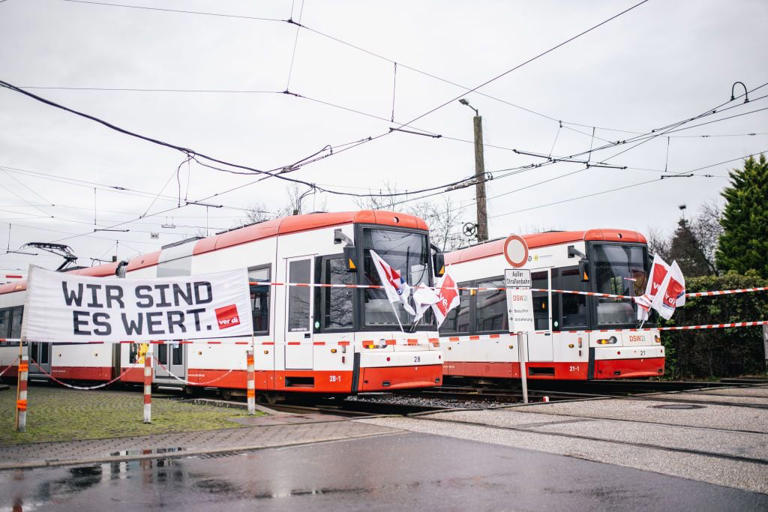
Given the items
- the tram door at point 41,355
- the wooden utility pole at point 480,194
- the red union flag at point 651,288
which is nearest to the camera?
the red union flag at point 651,288

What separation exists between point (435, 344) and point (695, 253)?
2138 inches

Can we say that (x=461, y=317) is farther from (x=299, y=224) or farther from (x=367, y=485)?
(x=367, y=485)

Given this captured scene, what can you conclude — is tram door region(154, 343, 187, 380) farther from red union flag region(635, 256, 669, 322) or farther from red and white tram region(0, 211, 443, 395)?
red union flag region(635, 256, 669, 322)

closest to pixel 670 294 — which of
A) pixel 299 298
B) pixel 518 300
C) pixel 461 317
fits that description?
pixel 518 300

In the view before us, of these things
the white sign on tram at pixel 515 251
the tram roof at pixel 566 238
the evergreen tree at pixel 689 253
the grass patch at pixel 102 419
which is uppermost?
the evergreen tree at pixel 689 253

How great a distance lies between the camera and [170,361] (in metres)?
16.5

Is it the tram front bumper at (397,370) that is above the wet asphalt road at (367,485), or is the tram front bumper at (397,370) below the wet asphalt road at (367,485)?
above

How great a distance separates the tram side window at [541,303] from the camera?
15.6m

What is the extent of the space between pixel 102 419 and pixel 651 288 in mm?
10817

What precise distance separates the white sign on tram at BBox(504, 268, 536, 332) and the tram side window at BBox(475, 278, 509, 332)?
142 inches

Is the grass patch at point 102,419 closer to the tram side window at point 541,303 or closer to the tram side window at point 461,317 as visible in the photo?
the tram side window at point 541,303

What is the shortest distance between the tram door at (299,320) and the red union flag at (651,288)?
686 cm

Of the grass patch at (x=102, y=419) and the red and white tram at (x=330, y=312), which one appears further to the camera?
the red and white tram at (x=330, y=312)

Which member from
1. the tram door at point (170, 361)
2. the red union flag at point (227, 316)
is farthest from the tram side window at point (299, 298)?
the tram door at point (170, 361)
